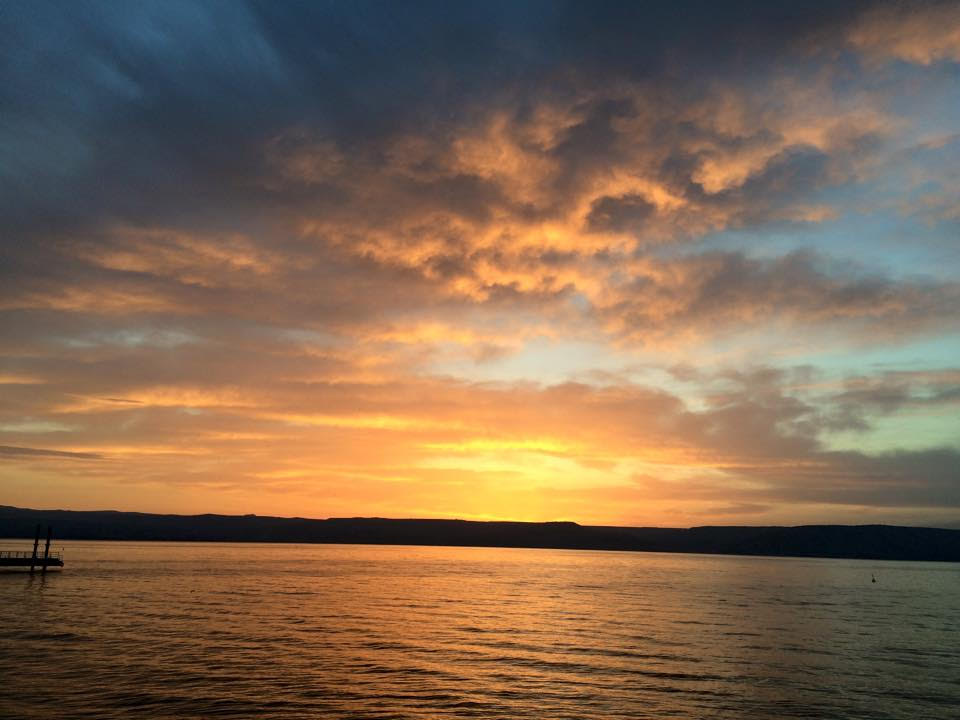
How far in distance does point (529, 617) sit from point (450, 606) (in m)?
14.6

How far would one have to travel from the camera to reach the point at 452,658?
4778 cm

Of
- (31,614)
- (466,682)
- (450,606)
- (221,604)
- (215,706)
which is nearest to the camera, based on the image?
(215,706)

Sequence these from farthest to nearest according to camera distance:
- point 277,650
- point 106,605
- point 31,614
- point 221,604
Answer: point 221,604 < point 106,605 < point 31,614 < point 277,650

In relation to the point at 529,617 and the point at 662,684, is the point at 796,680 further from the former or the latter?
the point at 529,617

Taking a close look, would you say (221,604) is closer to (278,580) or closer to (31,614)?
(31,614)

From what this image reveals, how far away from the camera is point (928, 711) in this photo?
121 ft

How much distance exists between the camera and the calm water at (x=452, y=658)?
34500 mm

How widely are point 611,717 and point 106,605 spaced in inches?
2476

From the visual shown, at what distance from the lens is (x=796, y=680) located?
43.8 meters

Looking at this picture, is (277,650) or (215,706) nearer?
(215,706)

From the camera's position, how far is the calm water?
113 ft

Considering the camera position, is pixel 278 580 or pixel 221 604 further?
pixel 278 580

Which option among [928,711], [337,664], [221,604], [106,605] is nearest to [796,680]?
[928,711]

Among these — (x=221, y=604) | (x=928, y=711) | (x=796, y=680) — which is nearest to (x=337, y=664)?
(x=796, y=680)
